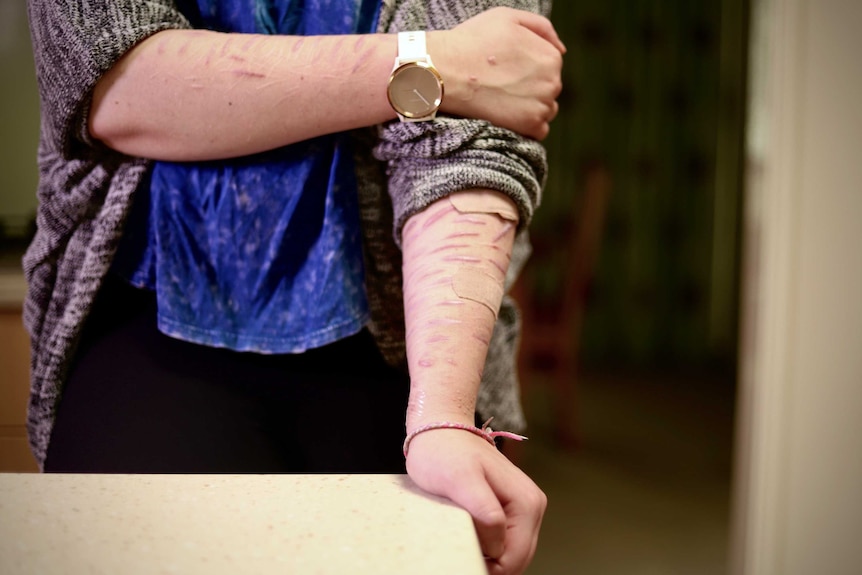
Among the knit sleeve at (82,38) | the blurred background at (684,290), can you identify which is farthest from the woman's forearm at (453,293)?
the blurred background at (684,290)

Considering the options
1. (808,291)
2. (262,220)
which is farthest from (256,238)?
(808,291)

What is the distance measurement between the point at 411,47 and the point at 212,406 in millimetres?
355

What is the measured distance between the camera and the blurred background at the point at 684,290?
1.42 metres

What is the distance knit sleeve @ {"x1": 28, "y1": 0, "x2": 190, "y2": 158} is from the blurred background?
747 millimetres

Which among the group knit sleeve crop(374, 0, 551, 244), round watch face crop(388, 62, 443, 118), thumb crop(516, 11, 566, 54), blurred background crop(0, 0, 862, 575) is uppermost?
thumb crop(516, 11, 566, 54)

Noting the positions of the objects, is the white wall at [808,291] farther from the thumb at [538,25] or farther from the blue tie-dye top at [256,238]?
the blue tie-dye top at [256,238]

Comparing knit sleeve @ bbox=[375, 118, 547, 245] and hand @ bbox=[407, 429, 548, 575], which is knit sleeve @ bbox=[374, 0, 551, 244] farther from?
hand @ bbox=[407, 429, 548, 575]

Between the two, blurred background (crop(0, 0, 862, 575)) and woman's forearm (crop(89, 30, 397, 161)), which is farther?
blurred background (crop(0, 0, 862, 575))

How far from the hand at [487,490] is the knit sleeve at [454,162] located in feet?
0.69

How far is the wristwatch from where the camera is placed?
57cm

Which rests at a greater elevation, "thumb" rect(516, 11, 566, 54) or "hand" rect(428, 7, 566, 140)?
"thumb" rect(516, 11, 566, 54)

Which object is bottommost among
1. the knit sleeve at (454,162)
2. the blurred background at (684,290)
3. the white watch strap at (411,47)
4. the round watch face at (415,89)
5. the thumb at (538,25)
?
the blurred background at (684,290)

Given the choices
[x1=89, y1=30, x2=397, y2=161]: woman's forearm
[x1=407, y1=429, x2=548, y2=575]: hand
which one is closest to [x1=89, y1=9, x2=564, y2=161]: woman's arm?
[x1=89, y1=30, x2=397, y2=161]: woman's forearm

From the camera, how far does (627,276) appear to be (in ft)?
14.7
